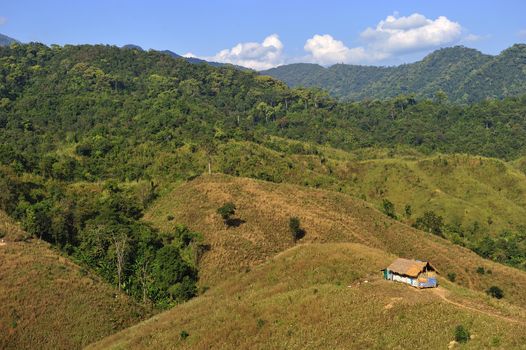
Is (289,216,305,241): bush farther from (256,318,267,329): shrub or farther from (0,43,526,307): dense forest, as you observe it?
(256,318,267,329): shrub

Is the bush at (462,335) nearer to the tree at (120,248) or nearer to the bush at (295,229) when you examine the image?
the bush at (295,229)

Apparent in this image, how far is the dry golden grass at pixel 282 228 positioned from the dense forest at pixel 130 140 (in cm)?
425

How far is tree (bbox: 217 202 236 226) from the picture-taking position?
71.5m

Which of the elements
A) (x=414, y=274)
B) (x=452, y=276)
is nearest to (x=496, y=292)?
(x=452, y=276)

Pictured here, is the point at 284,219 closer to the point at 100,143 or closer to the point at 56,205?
the point at 56,205

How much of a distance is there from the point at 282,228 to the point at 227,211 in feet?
30.5

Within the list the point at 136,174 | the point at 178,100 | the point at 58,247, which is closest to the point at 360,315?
the point at 58,247

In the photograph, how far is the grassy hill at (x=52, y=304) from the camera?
151ft

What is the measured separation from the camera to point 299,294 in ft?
138

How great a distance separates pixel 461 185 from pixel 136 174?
92147mm

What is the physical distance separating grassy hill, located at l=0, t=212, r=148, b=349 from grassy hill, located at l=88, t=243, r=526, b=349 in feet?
12.5

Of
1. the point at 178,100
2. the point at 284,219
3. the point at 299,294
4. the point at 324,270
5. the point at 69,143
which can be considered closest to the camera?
the point at 299,294

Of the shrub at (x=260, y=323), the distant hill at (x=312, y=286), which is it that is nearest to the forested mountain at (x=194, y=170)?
the distant hill at (x=312, y=286)

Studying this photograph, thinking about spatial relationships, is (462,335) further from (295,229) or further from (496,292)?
(295,229)
